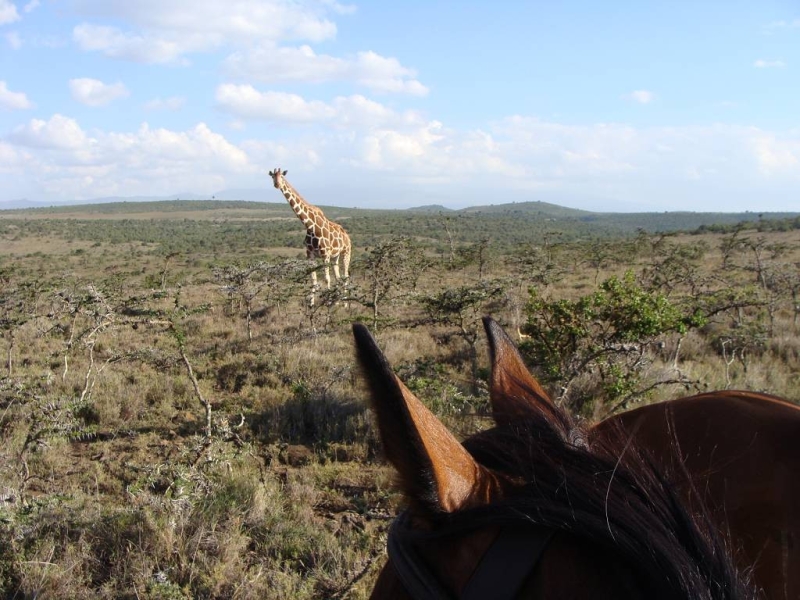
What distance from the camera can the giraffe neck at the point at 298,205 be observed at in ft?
51.3

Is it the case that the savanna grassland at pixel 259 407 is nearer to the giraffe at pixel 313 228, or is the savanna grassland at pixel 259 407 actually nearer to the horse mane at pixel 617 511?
the horse mane at pixel 617 511

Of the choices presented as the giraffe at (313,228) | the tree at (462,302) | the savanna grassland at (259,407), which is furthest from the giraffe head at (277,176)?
the tree at (462,302)

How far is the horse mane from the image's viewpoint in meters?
0.75

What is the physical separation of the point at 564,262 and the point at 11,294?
22156mm

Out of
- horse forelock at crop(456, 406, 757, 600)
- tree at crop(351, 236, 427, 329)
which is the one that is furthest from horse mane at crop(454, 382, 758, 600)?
tree at crop(351, 236, 427, 329)

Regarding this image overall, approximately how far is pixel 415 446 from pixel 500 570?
Answer: 0.81ft

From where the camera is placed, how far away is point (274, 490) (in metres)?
4.46

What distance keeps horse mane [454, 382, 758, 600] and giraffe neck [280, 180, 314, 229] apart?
596 inches

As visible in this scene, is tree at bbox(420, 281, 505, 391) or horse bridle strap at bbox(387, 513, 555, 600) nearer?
horse bridle strap at bbox(387, 513, 555, 600)

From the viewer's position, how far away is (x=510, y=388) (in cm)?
128

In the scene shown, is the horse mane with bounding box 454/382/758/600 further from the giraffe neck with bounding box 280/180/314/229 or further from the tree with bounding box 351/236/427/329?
the giraffe neck with bounding box 280/180/314/229

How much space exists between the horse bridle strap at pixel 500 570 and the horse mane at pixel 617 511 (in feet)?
0.09

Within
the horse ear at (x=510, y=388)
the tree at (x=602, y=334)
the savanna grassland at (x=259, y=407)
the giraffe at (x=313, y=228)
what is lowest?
the savanna grassland at (x=259, y=407)

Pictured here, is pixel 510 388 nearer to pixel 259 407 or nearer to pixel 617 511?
pixel 617 511
